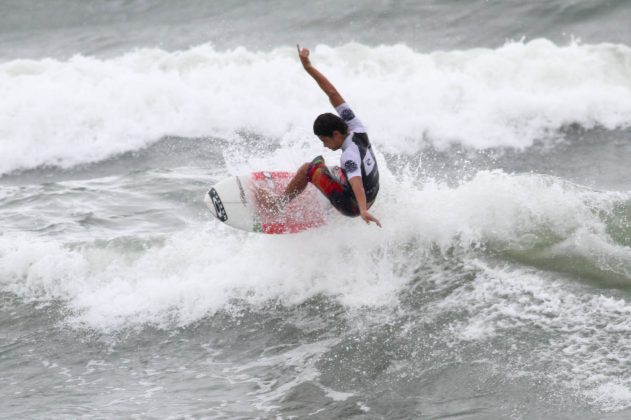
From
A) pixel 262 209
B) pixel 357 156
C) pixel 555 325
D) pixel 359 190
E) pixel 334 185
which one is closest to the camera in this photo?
pixel 555 325

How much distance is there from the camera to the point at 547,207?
25.1 ft

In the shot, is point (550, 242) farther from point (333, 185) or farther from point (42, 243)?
point (42, 243)

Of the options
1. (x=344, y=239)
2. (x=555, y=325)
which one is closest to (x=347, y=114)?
(x=344, y=239)

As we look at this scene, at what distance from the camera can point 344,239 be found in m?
7.73

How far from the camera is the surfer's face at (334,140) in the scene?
22.8ft

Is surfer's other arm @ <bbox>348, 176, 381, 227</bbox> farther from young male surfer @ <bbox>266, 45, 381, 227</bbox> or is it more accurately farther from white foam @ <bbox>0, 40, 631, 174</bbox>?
white foam @ <bbox>0, 40, 631, 174</bbox>

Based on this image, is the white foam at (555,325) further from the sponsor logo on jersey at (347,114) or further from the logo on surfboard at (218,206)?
the logo on surfboard at (218,206)

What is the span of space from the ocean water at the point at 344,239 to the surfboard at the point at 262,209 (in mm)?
136

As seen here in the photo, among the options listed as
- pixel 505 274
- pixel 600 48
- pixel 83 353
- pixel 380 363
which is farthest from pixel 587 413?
pixel 600 48

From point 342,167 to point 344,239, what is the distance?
0.94 meters

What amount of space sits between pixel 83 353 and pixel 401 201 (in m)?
3.25

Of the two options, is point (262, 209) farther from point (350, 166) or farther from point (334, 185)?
point (350, 166)

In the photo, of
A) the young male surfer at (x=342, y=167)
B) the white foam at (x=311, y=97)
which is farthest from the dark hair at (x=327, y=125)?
the white foam at (x=311, y=97)

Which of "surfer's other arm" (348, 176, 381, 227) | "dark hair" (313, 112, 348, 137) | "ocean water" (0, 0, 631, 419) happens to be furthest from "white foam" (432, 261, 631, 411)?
"dark hair" (313, 112, 348, 137)
